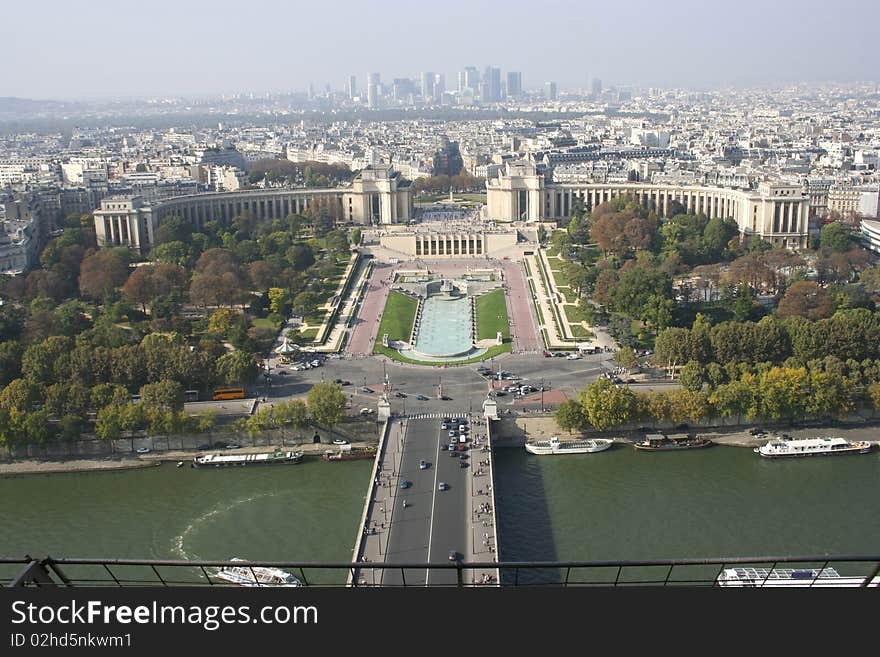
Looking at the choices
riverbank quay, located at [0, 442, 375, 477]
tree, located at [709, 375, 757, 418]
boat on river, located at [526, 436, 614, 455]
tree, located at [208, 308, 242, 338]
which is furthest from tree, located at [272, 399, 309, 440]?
tree, located at [709, 375, 757, 418]

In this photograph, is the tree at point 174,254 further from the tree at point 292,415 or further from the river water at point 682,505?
the river water at point 682,505

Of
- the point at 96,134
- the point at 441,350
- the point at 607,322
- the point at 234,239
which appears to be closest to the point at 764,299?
the point at 607,322

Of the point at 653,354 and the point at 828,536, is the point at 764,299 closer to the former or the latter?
the point at 653,354

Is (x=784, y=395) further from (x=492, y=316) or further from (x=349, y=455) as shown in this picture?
(x=492, y=316)

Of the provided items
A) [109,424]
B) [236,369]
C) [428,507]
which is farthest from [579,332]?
[109,424]

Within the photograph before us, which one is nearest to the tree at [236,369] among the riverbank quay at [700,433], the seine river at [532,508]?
the seine river at [532,508]
